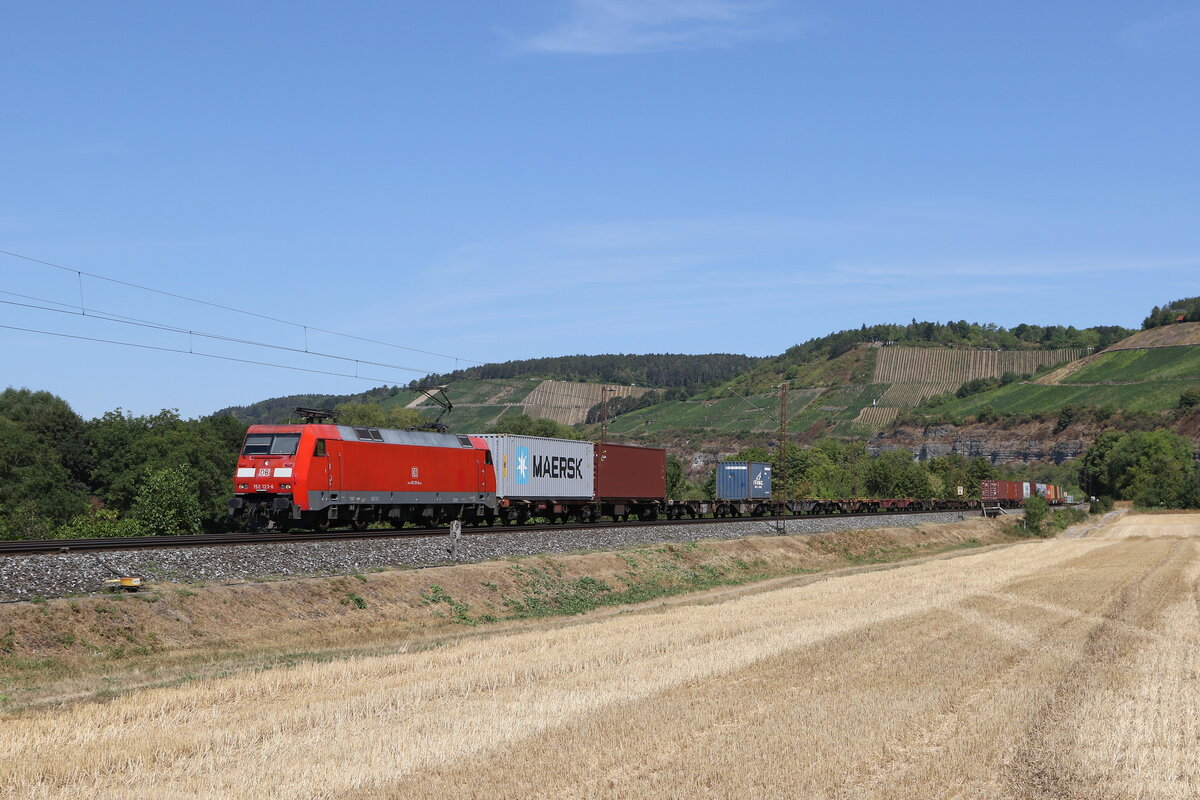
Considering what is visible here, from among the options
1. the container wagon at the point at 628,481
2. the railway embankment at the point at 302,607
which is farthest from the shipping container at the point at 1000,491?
the railway embankment at the point at 302,607

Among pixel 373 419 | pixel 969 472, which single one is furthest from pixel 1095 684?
pixel 969 472

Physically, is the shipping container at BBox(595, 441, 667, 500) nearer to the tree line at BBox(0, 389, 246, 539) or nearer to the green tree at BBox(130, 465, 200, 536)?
the tree line at BBox(0, 389, 246, 539)

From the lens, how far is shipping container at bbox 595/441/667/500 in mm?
57656

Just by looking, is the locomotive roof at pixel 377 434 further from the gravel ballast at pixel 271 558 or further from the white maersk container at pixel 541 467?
the gravel ballast at pixel 271 558

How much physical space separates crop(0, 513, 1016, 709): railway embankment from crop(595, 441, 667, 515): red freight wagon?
13.3m

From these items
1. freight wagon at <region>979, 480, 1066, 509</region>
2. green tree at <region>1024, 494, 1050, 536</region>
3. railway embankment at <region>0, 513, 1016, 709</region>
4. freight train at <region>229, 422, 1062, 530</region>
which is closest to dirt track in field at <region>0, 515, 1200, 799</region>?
railway embankment at <region>0, 513, 1016, 709</region>

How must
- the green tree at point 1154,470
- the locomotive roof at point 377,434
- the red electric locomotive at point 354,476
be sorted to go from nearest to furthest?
the red electric locomotive at point 354,476 < the locomotive roof at point 377,434 < the green tree at point 1154,470

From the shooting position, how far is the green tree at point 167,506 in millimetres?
74188

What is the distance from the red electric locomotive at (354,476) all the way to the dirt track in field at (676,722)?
47.3 feet

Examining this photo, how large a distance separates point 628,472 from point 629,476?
287 mm

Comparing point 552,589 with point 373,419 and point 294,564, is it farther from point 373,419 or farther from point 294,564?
point 373,419

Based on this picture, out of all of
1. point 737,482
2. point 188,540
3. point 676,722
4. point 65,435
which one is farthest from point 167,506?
point 676,722

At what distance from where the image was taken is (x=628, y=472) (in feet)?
200

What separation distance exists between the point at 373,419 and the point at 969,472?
96677 millimetres
